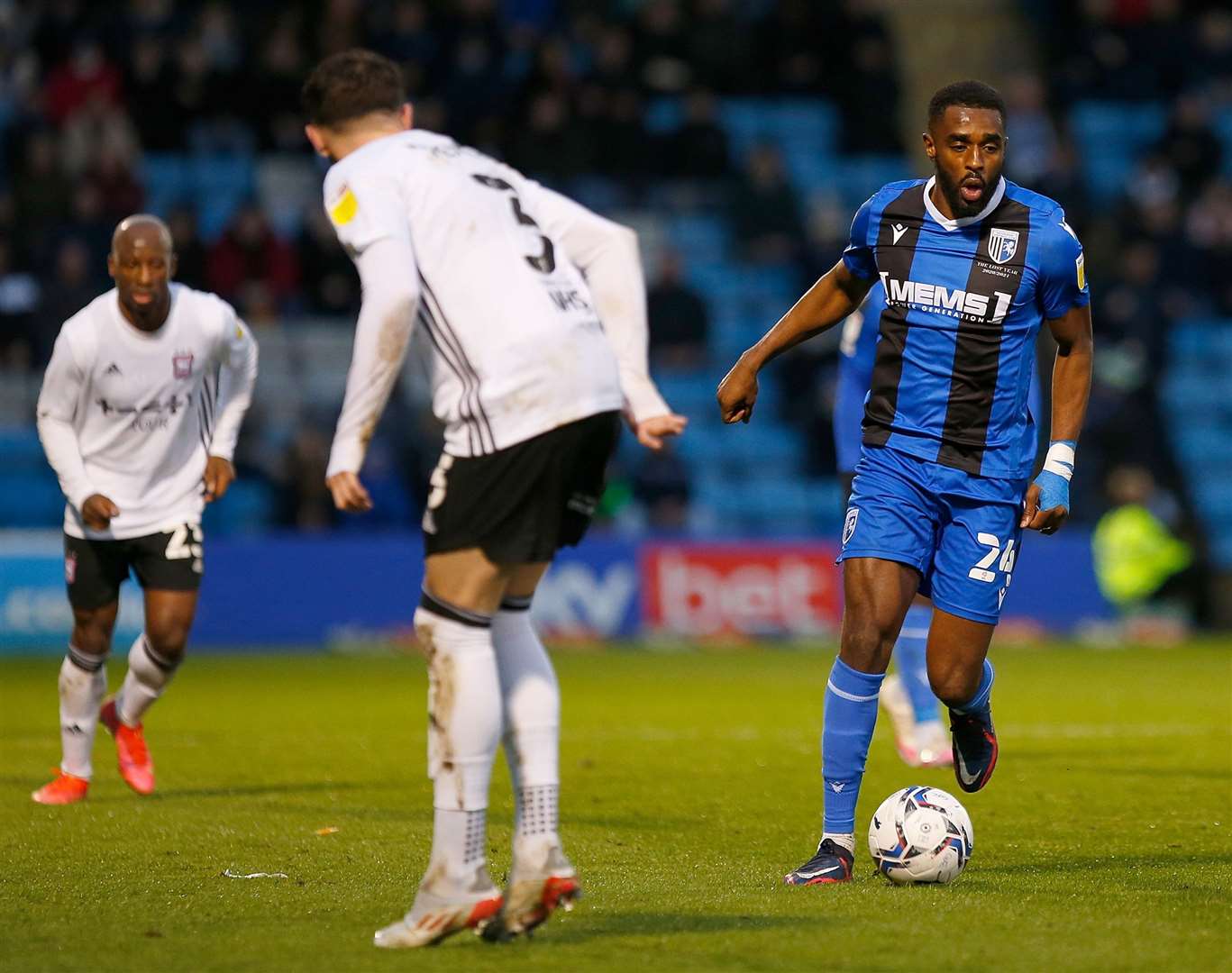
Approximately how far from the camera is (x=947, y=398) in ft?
20.8

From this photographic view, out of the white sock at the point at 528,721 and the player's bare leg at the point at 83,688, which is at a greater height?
the white sock at the point at 528,721

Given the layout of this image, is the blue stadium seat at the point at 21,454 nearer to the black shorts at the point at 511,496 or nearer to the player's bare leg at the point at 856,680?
the player's bare leg at the point at 856,680

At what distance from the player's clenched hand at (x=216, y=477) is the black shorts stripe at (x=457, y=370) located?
11.6 ft

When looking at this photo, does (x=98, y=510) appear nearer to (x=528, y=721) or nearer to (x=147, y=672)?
(x=147, y=672)

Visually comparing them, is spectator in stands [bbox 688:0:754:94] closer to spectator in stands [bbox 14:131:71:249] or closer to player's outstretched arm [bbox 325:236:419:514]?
spectator in stands [bbox 14:131:71:249]

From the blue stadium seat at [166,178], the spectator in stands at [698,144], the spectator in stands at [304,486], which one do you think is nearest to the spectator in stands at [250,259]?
the blue stadium seat at [166,178]

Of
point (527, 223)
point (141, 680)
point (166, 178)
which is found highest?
point (166, 178)

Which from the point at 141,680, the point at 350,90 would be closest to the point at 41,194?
the point at 141,680

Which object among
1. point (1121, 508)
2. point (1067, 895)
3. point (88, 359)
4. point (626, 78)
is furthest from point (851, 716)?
point (626, 78)

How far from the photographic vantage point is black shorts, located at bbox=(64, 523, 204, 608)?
8414 millimetres

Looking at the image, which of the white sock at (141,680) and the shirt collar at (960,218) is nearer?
the shirt collar at (960,218)

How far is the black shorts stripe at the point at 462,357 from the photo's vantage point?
501 cm

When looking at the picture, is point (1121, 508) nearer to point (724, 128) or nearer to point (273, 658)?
point (724, 128)

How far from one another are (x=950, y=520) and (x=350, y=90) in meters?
2.34
